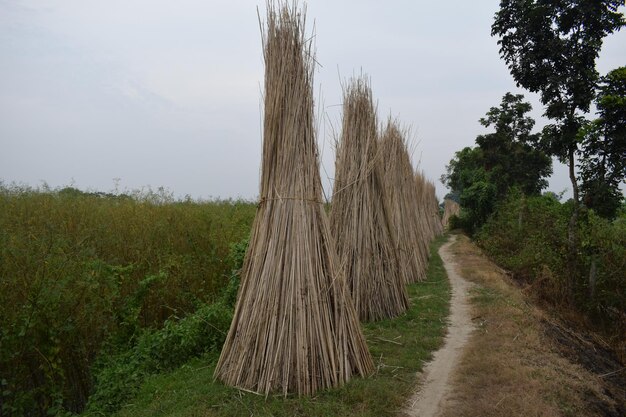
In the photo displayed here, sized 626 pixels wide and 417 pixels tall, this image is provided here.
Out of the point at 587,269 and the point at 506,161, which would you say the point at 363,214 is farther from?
the point at 506,161

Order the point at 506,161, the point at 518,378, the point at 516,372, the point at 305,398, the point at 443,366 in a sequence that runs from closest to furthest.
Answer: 1. the point at 305,398
2. the point at 518,378
3. the point at 516,372
4. the point at 443,366
5. the point at 506,161

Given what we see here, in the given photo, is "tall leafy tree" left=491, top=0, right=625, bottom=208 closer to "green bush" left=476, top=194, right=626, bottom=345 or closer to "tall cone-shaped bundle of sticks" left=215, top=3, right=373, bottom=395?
"green bush" left=476, top=194, right=626, bottom=345

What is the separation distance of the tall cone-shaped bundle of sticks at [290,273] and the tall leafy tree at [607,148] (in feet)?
18.2

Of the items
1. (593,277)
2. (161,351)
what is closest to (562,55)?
(593,277)

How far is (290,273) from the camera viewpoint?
11.0 ft

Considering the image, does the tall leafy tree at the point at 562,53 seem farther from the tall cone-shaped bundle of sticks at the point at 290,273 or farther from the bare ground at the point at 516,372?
the tall cone-shaped bundle of sticks at the point at 290,273

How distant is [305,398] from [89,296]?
7.81 ft

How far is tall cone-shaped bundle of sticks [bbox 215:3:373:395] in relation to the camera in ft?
10.8

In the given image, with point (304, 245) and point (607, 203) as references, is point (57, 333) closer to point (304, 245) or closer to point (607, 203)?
point (304, 245)

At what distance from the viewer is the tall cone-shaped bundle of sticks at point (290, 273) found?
3287 millimetres

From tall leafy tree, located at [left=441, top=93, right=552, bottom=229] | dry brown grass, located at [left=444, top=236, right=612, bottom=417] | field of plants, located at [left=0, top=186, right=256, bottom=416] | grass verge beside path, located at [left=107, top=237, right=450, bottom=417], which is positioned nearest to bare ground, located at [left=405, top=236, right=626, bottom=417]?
dry brown grass, located at [left=444, top=236, right=612, bottom=417]

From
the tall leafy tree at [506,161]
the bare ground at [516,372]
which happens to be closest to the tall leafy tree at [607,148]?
the bare ground at [516,372]

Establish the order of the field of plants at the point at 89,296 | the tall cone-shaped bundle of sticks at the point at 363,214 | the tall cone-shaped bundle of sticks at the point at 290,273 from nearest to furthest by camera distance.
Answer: the tall cone-shaped bundle of sticks at the point at 290,273 < the field of plants at the point at 89,296 < the tall cone-shaped bundle of sticks at the point at 363,214

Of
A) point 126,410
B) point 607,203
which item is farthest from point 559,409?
point 607,203
